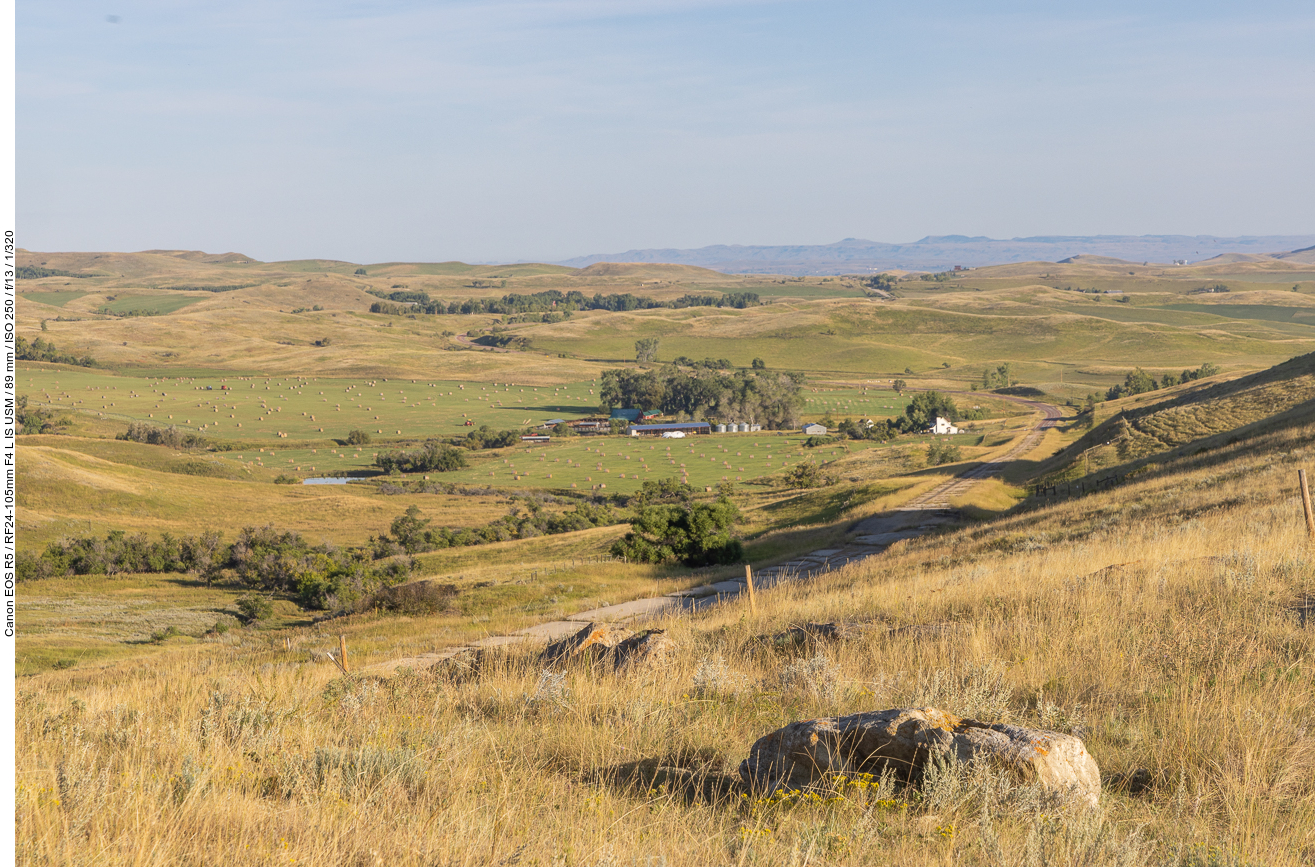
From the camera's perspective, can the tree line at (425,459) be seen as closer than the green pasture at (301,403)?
Yes

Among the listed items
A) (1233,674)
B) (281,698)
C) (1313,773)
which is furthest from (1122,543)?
(281,698)

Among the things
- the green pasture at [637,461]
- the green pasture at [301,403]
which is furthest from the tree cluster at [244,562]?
the green pasture at [301,403]

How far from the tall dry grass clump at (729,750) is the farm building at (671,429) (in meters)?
133

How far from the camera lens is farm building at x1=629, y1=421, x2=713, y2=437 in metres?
145

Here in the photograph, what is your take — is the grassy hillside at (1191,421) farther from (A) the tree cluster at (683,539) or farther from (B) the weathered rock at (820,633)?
(B) the weathered rock at (820,633)

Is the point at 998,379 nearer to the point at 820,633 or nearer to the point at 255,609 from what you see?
the point at 255,609

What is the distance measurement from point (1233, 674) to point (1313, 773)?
160 centimetres

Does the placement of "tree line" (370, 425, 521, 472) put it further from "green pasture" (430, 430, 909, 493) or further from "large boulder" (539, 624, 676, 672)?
"large boulder" (539, 624, 676, 672)

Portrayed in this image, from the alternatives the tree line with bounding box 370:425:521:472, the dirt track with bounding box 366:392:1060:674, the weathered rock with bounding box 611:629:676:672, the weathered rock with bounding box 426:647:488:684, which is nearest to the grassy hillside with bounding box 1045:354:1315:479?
the dirt track with bounding box 366:392:1060:674

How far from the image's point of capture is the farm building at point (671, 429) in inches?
5699

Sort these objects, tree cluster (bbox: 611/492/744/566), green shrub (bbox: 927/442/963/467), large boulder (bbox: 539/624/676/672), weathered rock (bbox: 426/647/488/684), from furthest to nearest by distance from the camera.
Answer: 1. green shrub (bbox: 927/442/963/467)
2. tree cluster (bbox: 611/492/744/566)
3. weathered rock (bbox: 426/647/488/684)
4. large boulder (bbox: 539/624/676/672)

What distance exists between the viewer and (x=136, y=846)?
13.7 ft

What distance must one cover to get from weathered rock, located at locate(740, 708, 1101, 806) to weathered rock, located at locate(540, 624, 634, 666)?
4.47m

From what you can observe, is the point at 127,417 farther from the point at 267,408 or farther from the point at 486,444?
the point at 486,444
